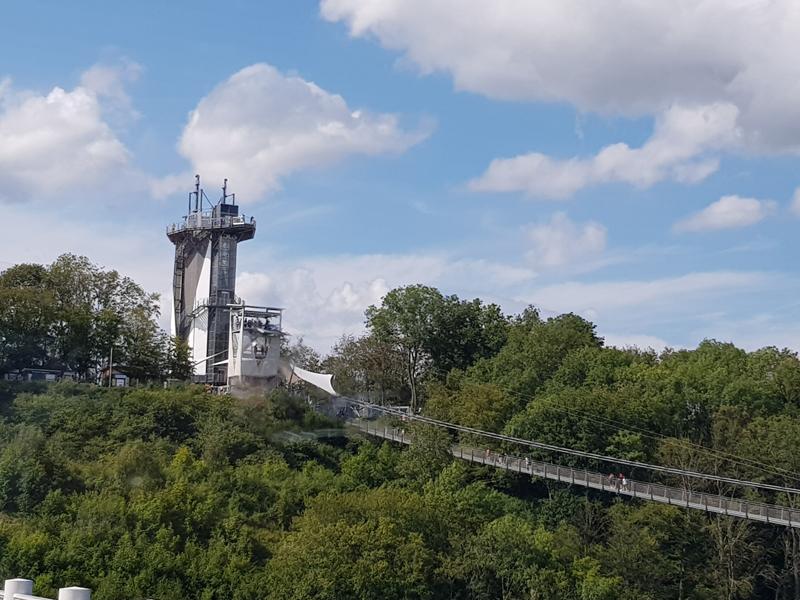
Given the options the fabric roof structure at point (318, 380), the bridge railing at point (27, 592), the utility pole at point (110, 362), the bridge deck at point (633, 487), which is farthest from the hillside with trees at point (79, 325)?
the bridge railing at point (27, 592)

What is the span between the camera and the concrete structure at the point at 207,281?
50.0m

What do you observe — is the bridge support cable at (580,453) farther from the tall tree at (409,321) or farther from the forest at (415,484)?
the tall tree at (409,321)

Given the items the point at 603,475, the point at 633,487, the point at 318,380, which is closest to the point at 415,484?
the point at 603,475

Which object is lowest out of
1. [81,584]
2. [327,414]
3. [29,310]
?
[81,584]

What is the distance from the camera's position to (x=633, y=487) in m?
38.9

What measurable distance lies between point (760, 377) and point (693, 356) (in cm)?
551

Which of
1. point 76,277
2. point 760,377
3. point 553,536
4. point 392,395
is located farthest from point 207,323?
point 760,377

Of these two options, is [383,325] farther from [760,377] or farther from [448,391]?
[760,377]

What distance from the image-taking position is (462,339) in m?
54.8

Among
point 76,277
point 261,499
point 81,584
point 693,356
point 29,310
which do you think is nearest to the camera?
point 81,584

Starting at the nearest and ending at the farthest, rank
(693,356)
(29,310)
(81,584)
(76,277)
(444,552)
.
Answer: (81,584), (444,552), (29,310), (76,277), (693,356)

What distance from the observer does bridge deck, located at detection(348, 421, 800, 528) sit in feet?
120

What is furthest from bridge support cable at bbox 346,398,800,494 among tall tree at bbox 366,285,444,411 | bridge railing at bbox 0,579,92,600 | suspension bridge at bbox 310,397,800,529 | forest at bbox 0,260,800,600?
bridge railing at bbox 0,579,92,600

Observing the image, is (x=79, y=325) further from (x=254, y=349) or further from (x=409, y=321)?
(x=409, y=321)
